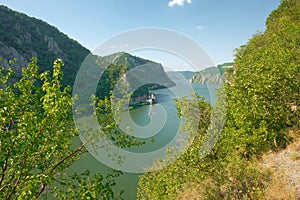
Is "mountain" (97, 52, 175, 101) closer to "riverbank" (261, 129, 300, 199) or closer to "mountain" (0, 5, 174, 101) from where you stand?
"riverbank" (261, 129, 300, 199)

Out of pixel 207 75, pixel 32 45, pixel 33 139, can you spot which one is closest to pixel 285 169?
pixel 33 139

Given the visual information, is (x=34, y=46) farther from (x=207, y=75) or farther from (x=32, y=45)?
(x=207, y=75)

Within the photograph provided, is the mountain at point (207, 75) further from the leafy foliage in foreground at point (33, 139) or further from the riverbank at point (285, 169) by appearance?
the leafy foliage in foreground at point (33, 139)

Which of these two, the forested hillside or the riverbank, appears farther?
the forested hillside

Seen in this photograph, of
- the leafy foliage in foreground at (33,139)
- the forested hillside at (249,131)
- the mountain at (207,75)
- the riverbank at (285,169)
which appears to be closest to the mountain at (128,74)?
the mountain at (207,75)

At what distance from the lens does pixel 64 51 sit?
11556cm

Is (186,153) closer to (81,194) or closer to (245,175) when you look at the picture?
(245,175)

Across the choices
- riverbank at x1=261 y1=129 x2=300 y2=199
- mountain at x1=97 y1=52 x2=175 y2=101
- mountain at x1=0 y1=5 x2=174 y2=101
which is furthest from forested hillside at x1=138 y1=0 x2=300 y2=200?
mountain at x1=0 y1=5 x2=174 y2=101

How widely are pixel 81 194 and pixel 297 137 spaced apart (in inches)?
387

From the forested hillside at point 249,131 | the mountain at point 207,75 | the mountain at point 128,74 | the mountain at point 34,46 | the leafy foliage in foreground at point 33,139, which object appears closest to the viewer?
the leafy foliage in foreground at point 33,139

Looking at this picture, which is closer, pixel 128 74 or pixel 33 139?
pixel 33 139

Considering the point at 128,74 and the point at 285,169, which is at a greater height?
the point at 128,74

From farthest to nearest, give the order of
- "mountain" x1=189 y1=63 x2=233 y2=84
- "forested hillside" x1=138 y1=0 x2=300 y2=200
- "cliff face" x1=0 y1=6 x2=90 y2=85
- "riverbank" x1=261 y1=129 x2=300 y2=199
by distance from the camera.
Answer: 1. "cliff face" x1=0 y1=6 x2=90 y2=85
2. "mountain" x1=189 y1=63 x2=233 y2=84
3. "forested hillside" x1=138 y1=0 x2=300 y2=200
4. "riverbank" x1=261 y1=129 x2=300 y2=199

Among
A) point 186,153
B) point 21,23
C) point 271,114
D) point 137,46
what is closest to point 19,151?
point 137,46
